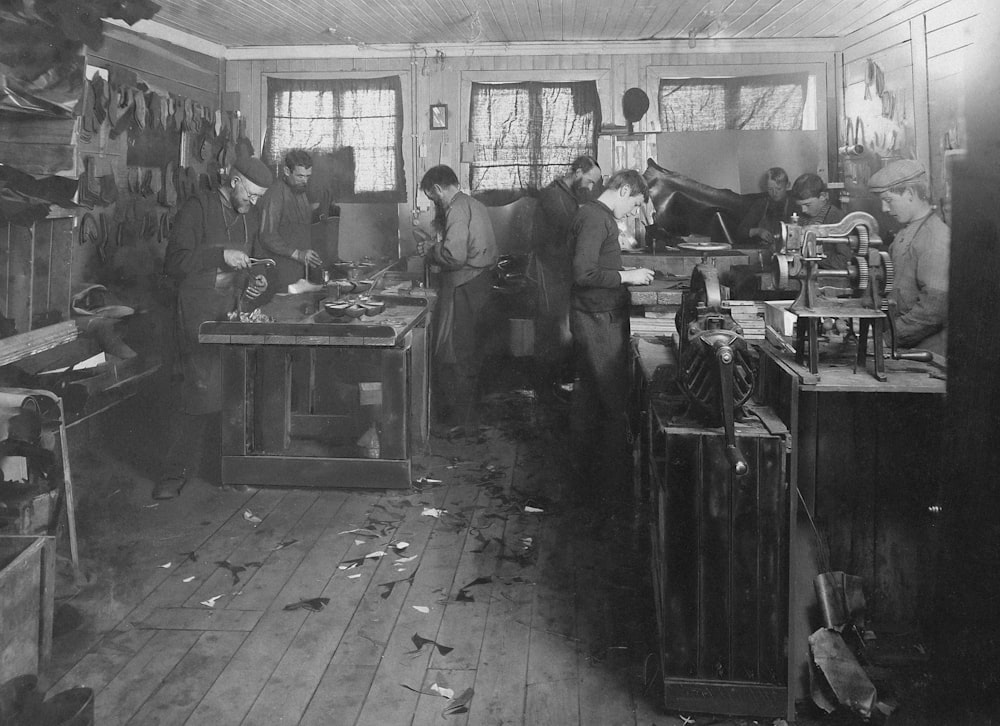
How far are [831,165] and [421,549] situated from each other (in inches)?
182

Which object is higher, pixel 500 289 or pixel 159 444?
pixel 500 289

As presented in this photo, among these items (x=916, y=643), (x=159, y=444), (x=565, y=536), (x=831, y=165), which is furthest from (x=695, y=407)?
(x=831, y=165)

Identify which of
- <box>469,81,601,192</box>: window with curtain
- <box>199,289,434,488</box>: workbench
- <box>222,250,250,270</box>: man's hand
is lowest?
<box>199,289,434,488</box>: workbench

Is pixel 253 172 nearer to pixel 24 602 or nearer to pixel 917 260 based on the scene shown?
pixel 24 602

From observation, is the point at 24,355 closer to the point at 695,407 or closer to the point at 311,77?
the point at 695,407

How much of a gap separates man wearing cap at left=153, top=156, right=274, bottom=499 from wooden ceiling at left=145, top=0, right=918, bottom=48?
1.03 metres

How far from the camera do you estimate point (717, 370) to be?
2051mm

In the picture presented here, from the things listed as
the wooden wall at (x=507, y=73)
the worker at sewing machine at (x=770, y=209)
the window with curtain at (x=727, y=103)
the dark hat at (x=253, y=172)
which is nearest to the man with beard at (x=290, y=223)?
the dark hat at (x=253, y=172)

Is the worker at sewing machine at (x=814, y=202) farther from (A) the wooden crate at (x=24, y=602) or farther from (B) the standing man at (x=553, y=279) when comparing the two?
(A) the wooden crate at (x=24, y=602)

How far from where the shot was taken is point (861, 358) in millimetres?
2533

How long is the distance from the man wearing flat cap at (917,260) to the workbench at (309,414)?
7.13ft

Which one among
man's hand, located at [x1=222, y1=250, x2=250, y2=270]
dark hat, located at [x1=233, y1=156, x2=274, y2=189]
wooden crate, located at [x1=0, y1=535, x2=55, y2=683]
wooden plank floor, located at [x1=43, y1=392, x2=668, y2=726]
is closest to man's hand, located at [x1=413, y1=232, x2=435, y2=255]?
dark hat, located at [x1=233, y1=156, x2=274, y2=189]

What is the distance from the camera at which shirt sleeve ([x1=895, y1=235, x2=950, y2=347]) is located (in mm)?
3570

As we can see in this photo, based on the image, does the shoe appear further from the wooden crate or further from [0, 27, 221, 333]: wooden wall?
the wooden crate
